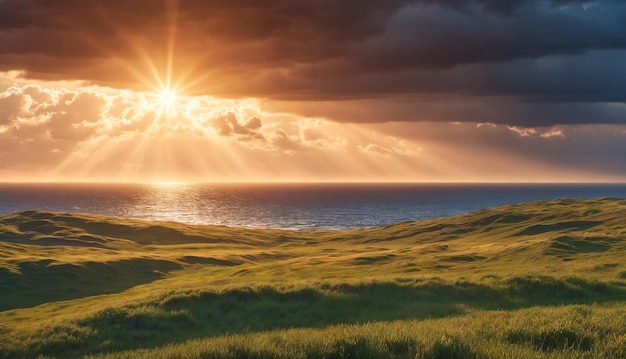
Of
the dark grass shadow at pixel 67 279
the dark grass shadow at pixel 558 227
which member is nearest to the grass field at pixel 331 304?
the dark grass shadow at pixel 67 279

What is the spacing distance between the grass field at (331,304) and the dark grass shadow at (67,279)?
0.63 ft

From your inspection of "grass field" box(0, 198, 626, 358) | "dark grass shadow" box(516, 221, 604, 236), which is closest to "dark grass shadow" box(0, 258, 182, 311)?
"grass field" box(0, 198, 626, 358)

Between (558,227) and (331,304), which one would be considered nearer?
(331,304)

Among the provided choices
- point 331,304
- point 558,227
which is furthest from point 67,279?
point 558,227

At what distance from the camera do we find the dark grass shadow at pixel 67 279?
6292 centimetres

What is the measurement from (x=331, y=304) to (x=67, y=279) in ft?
163

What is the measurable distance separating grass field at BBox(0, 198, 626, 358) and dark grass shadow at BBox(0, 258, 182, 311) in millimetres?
192

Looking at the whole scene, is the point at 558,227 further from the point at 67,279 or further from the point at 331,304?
the point at 331,304

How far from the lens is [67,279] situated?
72.6 metres

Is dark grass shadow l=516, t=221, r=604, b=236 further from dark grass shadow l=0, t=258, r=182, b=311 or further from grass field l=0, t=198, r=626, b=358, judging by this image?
dark grass shadow l=0, t=258, r=182, b=311

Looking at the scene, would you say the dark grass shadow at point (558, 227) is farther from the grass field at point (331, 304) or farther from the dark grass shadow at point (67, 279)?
the dark grass shadow at point (67, 279)

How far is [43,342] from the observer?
27.8 metres

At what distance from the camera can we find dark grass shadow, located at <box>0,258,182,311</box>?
62.9 m

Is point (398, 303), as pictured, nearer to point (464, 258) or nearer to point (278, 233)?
point (464, 258)
